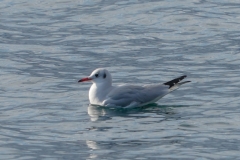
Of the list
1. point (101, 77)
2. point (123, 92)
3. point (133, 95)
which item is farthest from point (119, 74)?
point (133, 95)

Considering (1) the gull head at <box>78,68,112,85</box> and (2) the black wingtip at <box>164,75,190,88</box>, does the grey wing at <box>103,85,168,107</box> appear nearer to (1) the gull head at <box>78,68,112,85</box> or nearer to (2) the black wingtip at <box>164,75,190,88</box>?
(2) the black wingtip at <box>164,75,190,88</box>

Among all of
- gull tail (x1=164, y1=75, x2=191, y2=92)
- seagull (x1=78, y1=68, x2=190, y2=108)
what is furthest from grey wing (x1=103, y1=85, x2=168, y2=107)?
gull tail (x1=164, y1=75, x2=191, y2=92)

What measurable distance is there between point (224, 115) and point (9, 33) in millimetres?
9842

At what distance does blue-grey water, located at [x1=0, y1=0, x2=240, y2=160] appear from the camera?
1630 cm

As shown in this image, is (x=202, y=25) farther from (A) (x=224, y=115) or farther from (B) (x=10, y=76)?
(A) (x=224, y=115)

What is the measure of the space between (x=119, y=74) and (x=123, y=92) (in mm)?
2641

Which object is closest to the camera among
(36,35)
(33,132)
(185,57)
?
(33,132)

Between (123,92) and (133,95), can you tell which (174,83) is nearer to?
(133,95)

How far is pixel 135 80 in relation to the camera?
21.4m

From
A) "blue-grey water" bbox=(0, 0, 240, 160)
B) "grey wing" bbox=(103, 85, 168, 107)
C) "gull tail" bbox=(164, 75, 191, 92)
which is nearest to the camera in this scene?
"blue-grey water" bbox=(0, 0, 240, 160)

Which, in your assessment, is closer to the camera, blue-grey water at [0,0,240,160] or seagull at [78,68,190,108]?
blue-grey water at [0,0,240,160]

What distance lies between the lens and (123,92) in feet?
63.7

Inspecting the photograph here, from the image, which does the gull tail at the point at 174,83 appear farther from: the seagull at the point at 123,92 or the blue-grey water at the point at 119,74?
the blue-grey water at the point at 119,74

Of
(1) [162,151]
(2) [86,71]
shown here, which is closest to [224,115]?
(1) [162,151]
